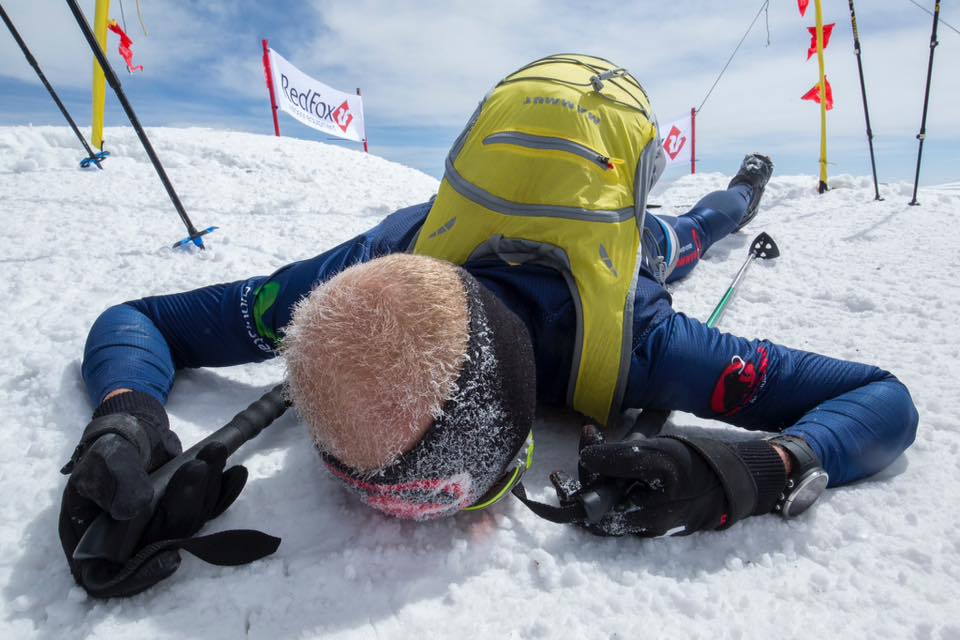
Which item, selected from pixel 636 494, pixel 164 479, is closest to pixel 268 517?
pixel 164 479

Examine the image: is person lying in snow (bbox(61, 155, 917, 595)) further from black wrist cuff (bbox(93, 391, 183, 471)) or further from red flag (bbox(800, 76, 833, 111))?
red flag (bbox(800, 76, 833, 111))

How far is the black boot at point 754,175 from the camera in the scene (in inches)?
149

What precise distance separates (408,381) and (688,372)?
0.84 m

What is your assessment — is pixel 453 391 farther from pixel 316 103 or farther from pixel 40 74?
pixel 316 103

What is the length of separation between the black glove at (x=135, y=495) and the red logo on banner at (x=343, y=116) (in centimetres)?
1145

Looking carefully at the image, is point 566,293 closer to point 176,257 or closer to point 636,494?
point 636,494

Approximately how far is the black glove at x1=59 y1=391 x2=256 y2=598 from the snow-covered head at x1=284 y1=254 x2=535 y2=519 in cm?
27

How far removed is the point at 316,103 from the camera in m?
10.7

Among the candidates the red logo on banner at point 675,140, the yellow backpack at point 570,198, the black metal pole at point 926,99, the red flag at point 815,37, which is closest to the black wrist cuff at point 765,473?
the yellow backpack at point 570,198

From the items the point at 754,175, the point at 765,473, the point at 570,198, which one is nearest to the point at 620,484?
the point at 765,473

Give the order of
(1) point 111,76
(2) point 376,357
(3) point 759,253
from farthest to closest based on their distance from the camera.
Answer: (3) point 759,253 → (1) point 111,76 → (2) point 376,357

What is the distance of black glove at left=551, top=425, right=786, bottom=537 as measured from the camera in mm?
1042

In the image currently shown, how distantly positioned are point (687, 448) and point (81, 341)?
5.96 ft

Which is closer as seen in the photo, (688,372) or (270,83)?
(688,372)
